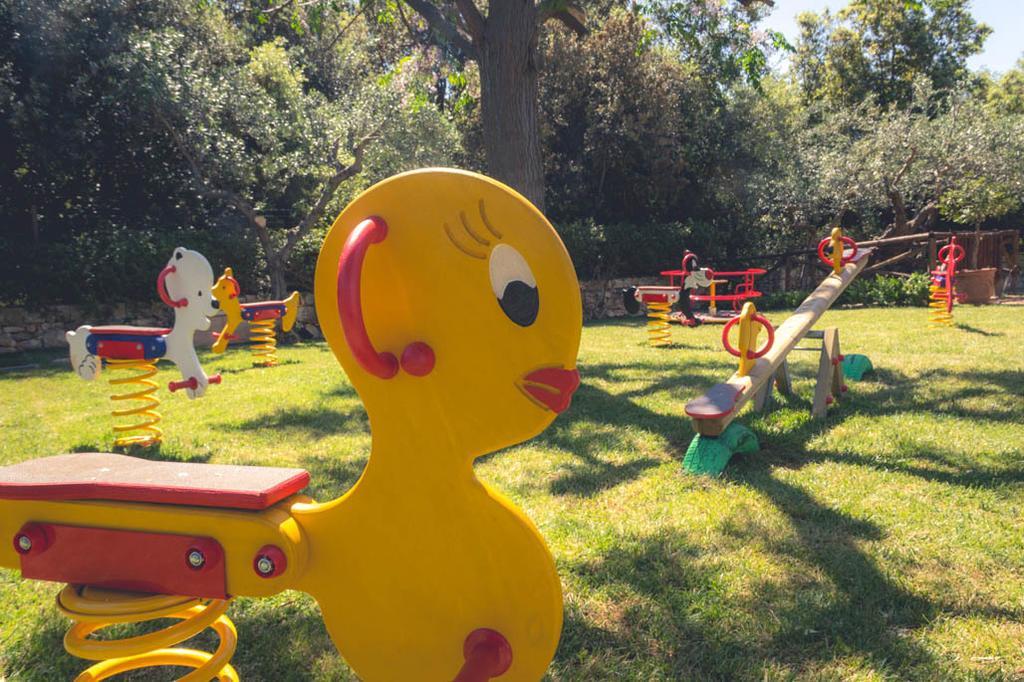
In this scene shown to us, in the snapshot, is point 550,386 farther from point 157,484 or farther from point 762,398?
point 762,398

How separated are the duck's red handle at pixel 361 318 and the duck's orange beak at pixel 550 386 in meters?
0.22

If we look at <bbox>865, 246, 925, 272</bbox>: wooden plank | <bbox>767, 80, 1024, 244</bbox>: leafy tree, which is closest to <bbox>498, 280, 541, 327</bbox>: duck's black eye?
<bbox>865, 246, 925, 272</bbox>: wooden plank

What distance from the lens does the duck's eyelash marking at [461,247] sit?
131 cm

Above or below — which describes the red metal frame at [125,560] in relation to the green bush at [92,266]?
below

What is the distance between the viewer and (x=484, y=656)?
1.37 metres

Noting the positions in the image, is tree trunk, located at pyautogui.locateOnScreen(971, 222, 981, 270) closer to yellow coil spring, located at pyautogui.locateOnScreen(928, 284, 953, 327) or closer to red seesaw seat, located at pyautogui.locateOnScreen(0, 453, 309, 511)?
yellow coil spring, located at pyautogui.locateOnScreen(928, 284, 953, 327)

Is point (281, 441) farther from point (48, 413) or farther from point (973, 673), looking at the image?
point (973, 673)

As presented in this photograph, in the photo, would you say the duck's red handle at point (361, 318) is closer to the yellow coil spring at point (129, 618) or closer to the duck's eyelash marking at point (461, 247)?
the duck's eyelash marking at point (461, 247)

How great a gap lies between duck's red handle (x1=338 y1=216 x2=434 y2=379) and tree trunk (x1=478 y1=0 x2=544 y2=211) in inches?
187

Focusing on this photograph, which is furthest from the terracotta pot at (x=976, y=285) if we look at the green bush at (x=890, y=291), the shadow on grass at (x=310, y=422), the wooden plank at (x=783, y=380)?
the shadow on grass at (x=310, y=422)

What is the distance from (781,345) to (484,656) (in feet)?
12.6

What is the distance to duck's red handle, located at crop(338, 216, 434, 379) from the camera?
1.22 m

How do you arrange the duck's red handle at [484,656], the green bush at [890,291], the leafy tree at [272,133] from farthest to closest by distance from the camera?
the green bush at [890,291], the leafy tree at [272,133], the duck's red handle at [484,656]

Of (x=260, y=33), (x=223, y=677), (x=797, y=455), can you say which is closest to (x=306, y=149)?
(x=260, y=33)
